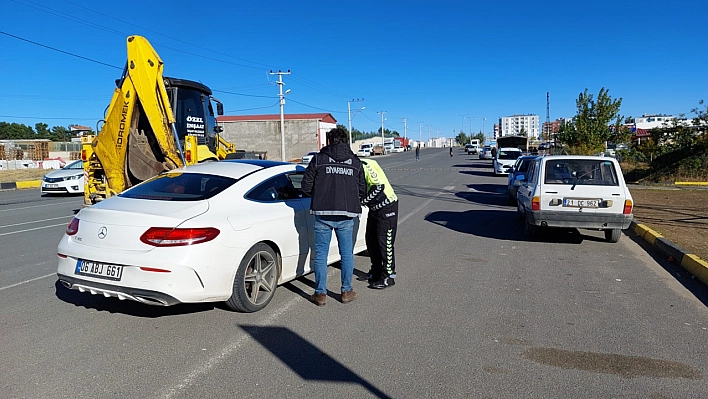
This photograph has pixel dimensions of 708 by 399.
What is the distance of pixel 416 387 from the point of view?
3.61 metres

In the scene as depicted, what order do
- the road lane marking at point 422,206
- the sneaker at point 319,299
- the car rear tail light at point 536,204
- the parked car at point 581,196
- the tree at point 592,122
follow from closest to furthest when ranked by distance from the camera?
the sneaker at point 319,299 < the parked car at point 581,196 < the car rear tail light at point 536,204 < the road lane marking at point 422,206 < the tree at point 592,122

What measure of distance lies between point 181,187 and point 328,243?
1.68 m

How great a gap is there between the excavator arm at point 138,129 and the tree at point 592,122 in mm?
29473

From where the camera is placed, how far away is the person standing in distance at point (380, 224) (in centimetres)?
580

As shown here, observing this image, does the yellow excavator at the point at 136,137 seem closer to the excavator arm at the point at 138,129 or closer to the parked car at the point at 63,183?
the excavator arm at the point at 138,129

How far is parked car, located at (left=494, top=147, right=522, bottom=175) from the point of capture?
2741 centimetres

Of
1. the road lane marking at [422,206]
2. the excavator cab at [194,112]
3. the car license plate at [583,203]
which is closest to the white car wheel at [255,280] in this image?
the car license plate at [583,203]

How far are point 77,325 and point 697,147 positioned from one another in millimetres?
23259

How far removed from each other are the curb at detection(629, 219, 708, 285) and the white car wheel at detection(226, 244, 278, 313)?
526cm

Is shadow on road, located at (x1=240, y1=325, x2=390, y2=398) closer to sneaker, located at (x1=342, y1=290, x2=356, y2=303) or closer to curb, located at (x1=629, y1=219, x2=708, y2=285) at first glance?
sneaker, located at (x1=342, y1=290, x2=356, y2=303)

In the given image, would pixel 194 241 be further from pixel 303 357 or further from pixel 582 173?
pixel 582 173

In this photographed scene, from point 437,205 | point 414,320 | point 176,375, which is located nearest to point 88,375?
point 176,375

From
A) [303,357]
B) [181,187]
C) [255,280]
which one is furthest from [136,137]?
[303,357]

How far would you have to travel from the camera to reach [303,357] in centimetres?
411
